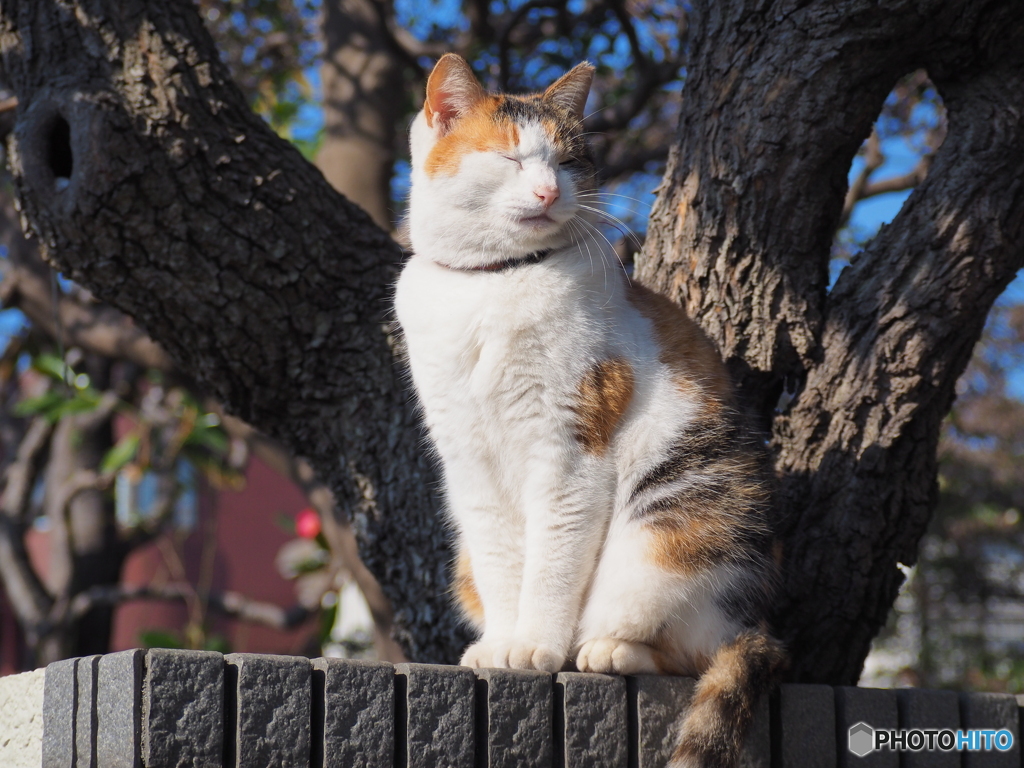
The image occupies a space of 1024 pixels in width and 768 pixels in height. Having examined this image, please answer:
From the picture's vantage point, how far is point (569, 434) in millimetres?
1979

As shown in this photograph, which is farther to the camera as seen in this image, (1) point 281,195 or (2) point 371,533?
(2) point 371,533

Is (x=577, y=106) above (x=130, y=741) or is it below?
above

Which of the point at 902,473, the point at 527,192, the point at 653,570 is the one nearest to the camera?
the point at 653,570

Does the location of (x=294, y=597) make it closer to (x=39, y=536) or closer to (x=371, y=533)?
(x=39, y=536)

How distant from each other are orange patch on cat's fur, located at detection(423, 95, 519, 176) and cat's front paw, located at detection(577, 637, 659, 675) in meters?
1.17

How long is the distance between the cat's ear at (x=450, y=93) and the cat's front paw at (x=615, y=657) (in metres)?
1.35

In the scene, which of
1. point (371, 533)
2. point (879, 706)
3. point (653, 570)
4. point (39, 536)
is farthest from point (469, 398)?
point (39, 536)

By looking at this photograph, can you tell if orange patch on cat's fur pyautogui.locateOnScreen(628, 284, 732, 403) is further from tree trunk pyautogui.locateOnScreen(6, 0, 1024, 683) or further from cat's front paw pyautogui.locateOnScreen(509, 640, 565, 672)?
cat's front paw pyautogui.locateOnScreen(509, 640, 565, 672)

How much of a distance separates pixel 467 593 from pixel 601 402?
70 centimetres

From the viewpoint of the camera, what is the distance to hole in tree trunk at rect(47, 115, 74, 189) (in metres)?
2.42

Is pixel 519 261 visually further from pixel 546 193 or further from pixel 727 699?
pixel 727 699

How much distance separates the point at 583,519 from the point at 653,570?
19 centimetres

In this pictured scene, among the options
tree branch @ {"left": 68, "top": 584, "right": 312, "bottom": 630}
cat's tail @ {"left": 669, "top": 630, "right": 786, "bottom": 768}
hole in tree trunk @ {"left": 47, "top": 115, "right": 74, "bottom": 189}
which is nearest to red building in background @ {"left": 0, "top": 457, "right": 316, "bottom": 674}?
tree branch @ {"left": 68, "top": 584, "right": 312, "bottom": 630}

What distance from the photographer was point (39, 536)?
12758 mm
